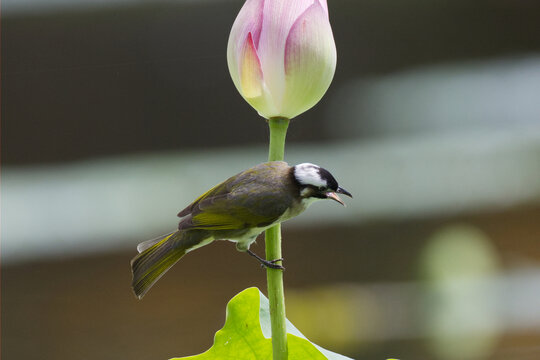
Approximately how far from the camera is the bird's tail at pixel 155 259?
0.43 metres

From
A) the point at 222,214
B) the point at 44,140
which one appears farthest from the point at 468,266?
the point at 222,214

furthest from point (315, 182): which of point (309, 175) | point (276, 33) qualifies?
point (276, 33)

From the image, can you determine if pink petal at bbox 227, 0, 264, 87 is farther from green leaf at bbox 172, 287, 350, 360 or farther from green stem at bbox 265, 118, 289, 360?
green leaf at bbox 172, 287, 350, 360

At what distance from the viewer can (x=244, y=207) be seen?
482 mm

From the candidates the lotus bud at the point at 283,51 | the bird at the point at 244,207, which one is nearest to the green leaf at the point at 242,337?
the bird at the point at 244,207

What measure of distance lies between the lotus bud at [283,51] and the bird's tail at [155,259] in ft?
0.36

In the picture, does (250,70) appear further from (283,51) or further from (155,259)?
(155,259)

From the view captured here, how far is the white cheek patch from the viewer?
18.0 inches

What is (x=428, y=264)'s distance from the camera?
100 inches

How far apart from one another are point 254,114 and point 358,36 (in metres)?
0.41

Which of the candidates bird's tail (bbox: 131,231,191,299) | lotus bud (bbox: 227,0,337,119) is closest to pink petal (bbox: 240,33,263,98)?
lotus bud (bbox: 227,0,337,119)

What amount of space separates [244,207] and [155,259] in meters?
0.07

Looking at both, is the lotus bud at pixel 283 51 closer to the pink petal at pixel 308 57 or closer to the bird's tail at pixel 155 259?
the pink petal at pixel 308 57

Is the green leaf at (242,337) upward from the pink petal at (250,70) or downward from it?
downward
